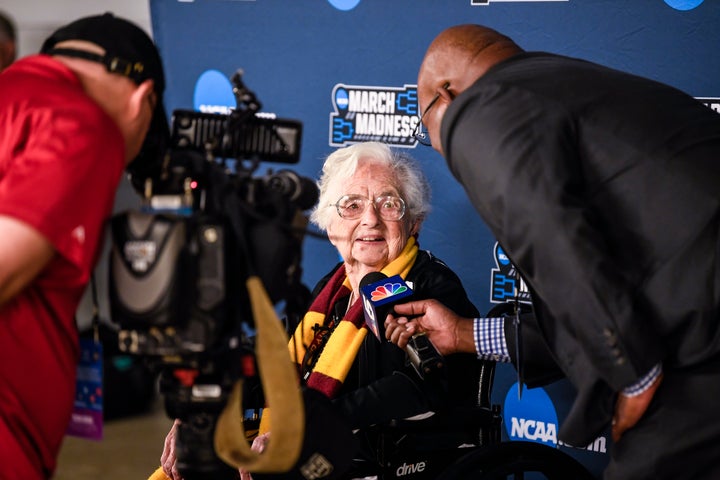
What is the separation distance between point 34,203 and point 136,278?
0.73 ft

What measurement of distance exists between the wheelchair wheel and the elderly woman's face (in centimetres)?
76

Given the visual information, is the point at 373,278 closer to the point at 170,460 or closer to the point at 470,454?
the point at 470,454

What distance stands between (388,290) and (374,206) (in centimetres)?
58

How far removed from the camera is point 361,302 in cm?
285

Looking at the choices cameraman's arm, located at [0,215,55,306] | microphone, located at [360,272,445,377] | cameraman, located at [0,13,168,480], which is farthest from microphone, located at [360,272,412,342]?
cameraman's arm, located at [0,215,55,306]

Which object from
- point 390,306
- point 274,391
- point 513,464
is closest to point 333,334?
point 390,306

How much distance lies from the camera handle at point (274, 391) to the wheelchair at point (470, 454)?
2.43ft

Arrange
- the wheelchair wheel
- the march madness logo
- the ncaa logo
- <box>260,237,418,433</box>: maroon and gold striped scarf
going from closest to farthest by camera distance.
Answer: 1. the wheelchair wheel
2. <box>260,237,418,433</box>: maroon and gold striped scarf
3. the ncaa logo
4. the march madness logo

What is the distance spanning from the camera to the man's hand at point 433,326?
2.52m

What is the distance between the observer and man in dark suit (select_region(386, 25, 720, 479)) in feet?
5.76

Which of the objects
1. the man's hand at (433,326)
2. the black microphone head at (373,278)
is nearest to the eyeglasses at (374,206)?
the black microphone head at (373,278)

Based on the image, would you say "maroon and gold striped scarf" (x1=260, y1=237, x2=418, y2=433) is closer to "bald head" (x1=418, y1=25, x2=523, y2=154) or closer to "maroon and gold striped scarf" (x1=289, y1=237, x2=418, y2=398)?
"maroon and gold striped scarf" (x1=289, y1=237, x2=418, y2=398)

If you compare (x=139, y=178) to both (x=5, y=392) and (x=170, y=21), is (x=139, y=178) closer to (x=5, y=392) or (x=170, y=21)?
(x=5, y=392)

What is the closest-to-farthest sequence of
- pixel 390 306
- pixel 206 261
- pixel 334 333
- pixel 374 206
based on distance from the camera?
1. pixel 206 261
2. pixel 390 306
3. pixel 334 333
4. pixel 374 206
